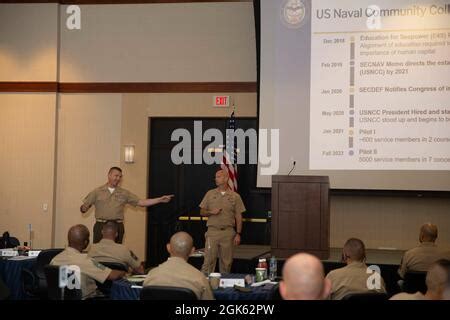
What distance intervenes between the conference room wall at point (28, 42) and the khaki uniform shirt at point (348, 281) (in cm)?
707

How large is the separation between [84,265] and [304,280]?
2.66m

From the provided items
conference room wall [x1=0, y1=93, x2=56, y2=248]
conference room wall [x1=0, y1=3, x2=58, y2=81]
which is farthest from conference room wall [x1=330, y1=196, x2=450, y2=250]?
conference room wall [x1=0, y1=3, x2=58, y2=81]

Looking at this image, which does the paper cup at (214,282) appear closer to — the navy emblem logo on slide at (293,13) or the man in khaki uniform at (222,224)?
the man in khaki uniform at (222,224)

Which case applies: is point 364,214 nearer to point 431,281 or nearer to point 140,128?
point 140,128

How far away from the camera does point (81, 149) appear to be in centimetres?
1019

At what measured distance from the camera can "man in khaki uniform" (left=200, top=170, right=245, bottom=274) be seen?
7789 mm

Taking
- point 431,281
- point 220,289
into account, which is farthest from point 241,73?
point 431,281

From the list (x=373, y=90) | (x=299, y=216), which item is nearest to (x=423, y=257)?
(x=299, y=216)

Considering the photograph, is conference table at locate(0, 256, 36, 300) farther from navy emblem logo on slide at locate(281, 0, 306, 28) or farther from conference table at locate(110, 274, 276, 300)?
navy emblem logo on slide at locate(281, 0, 306, 28)

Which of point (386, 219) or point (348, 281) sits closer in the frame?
point (348, 281)

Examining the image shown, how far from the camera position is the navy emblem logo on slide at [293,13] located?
27.6ft

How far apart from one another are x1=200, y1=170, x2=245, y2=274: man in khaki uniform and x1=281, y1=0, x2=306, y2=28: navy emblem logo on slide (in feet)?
7.49

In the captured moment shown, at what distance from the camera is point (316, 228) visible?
23.9ft

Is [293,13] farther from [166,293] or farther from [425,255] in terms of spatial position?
[166,293]
